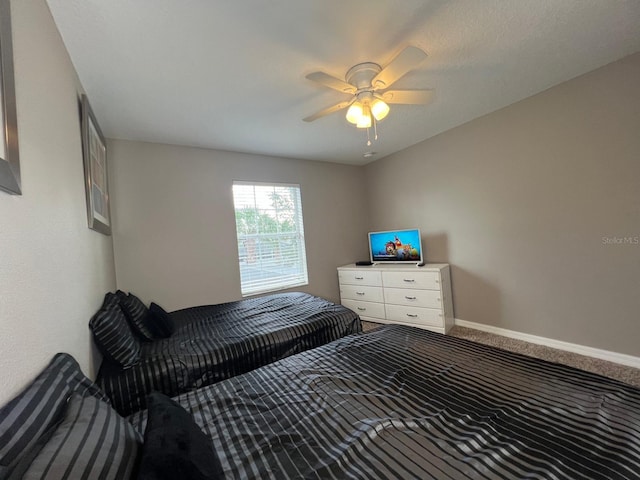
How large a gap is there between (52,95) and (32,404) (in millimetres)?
1320

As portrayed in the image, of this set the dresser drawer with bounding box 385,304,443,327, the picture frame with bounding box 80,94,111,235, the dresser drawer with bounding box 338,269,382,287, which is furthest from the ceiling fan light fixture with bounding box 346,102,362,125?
the dresser drawer with bounding box 385,304,443,327

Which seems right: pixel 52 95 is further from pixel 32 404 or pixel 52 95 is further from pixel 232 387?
pixel 232 387

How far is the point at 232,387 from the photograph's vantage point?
128 centimetres

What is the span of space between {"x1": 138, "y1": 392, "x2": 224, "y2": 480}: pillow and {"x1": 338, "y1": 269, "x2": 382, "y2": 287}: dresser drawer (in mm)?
3085

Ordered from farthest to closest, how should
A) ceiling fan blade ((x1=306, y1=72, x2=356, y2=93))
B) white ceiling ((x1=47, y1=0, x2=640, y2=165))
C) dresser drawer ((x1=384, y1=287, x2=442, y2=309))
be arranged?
dresser drawer ((x1=384, y1=287, x2=442, y2=309))
ceiling fan blade ((x1=306, y1=72, x2=356, y2=93))
white ceiling ((x1=47, y1=0, x2=640, y2=165))

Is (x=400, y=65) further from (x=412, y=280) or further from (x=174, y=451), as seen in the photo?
(x=412, y=280)

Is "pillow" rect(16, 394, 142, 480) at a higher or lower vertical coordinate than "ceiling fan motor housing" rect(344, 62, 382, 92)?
lower

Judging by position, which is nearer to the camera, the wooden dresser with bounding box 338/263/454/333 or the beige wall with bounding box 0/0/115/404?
the beige wall with bounding box 0/0/115/404

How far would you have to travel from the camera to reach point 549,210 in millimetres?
2596

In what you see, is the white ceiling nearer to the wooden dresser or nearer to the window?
the window

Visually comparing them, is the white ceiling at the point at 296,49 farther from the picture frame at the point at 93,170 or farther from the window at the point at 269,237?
the window at the point at 269,237

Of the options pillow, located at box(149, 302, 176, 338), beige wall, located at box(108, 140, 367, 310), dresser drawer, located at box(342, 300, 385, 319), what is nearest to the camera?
→ pillow, located at box(149, 302, 176, 338)

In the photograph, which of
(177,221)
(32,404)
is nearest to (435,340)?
(32,404)

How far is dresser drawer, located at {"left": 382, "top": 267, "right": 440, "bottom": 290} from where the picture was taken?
10.5 ft
